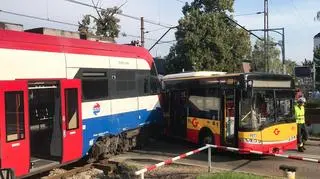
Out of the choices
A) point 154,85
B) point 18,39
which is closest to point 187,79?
point 154,85

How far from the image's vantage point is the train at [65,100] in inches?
446

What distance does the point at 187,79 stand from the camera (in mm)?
18875

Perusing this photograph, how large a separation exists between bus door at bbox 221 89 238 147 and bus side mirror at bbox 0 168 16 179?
295 inches

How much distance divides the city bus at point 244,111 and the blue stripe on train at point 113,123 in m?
1.55

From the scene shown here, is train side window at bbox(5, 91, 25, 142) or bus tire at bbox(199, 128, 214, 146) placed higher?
train side window at bbox(5, 91, 25, 142)

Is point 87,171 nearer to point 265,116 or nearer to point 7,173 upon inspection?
point 7,173

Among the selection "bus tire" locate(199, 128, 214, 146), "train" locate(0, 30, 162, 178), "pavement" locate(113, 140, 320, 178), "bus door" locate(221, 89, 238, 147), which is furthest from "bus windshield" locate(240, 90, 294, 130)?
"train" locate(0, 30, 162, 178)

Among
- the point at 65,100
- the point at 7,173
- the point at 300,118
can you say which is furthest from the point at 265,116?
the point at 7,173

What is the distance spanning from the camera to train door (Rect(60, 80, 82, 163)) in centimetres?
1312

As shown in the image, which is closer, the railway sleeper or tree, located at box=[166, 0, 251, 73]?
the railway sleeper

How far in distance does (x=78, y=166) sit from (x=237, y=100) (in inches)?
193

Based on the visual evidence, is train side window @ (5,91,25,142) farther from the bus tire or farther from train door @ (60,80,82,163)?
the bus tire

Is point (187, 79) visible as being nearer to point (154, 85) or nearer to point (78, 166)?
point (154, 85)

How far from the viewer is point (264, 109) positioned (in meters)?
16.0
